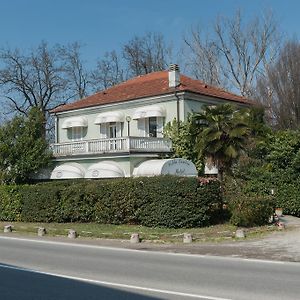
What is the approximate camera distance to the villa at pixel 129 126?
110ft

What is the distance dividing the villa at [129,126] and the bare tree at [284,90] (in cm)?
299

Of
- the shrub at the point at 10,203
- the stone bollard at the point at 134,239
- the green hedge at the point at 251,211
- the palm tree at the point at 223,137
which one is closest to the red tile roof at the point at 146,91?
the palm tree at the point at 223,137

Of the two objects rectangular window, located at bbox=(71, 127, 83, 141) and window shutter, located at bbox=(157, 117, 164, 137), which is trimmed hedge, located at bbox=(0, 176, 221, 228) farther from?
rectangular window, located at bbox=(71, 127, 83, 141)

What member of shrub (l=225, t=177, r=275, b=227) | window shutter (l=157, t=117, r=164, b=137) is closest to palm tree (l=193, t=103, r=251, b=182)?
shrub (l=225, t=177, r=275, b=227)

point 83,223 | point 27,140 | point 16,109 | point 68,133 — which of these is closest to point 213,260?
point 83,223

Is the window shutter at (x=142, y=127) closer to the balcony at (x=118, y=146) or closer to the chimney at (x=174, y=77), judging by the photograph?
the balcony at (x=118, y=146)

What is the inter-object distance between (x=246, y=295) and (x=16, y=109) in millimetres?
56643

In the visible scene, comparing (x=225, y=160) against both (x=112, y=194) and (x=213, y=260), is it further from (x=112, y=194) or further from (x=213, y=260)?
(x=213, y=260)

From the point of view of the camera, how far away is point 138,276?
11320 millimetres

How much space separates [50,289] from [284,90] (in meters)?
36.5

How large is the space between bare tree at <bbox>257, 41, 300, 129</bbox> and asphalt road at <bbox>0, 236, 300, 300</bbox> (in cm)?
2899

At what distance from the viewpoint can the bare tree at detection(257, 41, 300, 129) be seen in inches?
1662

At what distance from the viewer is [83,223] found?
25.7 metres

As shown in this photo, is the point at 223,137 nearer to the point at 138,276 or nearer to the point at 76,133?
the point at 76,133
